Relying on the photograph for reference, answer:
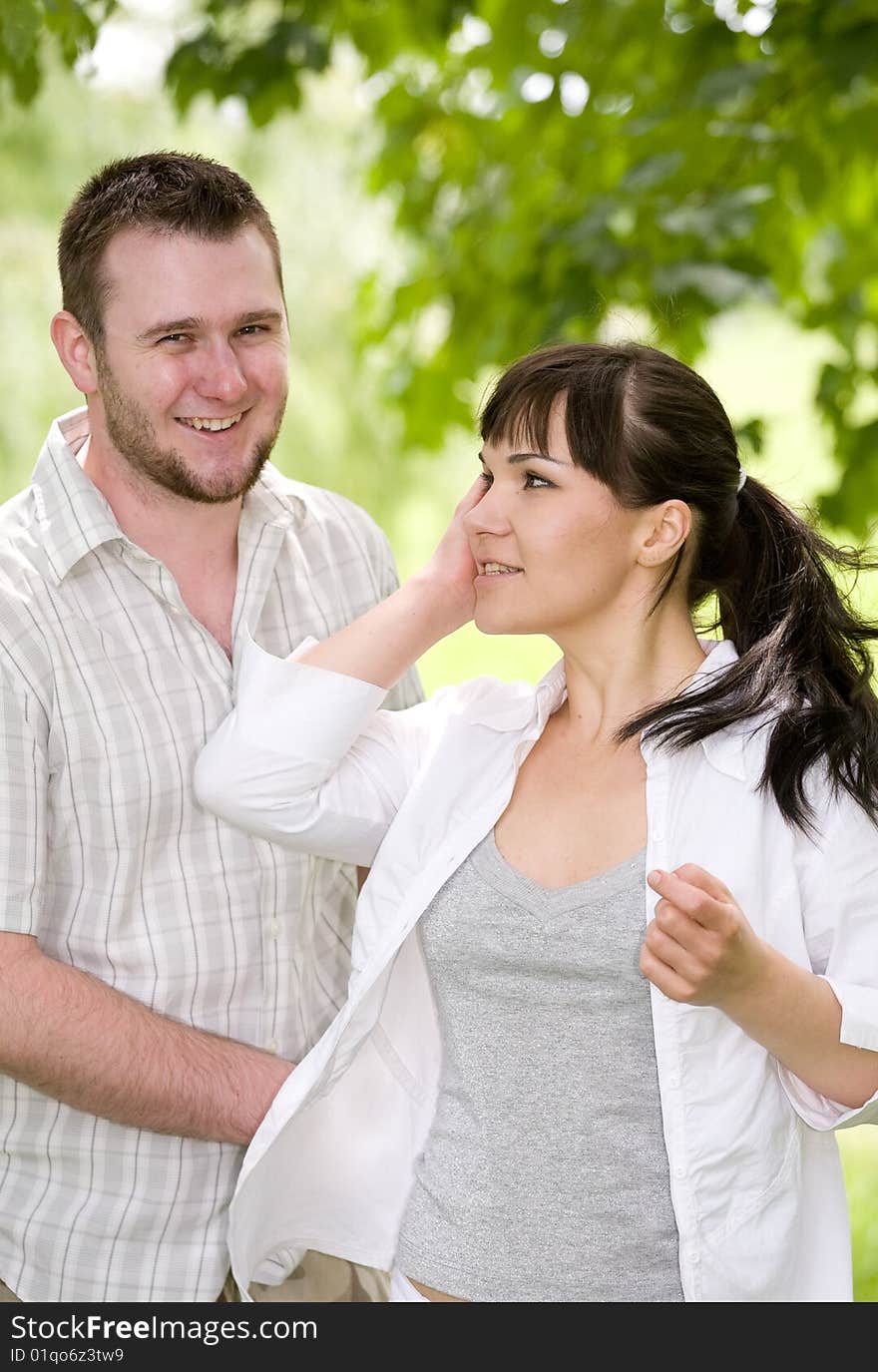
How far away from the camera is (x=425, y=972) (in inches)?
75.4

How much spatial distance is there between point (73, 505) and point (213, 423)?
0.21 m

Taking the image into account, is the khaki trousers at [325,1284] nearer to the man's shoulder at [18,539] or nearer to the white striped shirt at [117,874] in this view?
the white striped shirt at [117,874]

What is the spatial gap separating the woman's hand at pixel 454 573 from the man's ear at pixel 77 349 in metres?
0.52

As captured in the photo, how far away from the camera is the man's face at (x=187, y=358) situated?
78.0 inches

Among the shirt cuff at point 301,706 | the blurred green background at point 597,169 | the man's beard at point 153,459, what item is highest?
the blurred green background at point 597,169

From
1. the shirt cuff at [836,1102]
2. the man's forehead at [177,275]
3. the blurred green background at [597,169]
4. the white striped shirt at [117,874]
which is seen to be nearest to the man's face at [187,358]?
the man's forehead at [177,275]

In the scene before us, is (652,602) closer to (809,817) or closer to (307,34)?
(809,817)

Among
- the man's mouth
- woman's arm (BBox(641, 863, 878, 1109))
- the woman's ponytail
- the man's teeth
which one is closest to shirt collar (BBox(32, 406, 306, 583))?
the man's teeth

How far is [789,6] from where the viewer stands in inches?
117

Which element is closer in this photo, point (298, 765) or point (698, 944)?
point (698, 944)

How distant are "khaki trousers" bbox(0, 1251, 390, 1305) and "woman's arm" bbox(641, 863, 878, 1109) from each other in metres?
0.75

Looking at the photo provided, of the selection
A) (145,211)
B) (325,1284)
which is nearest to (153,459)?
(145,211)

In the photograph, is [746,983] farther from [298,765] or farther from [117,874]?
[117,874]
